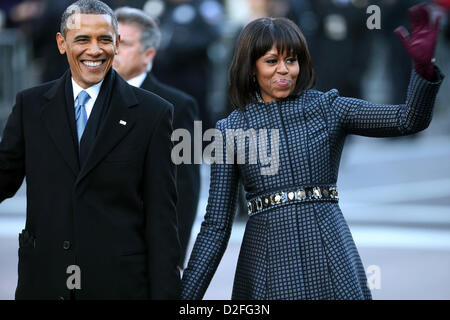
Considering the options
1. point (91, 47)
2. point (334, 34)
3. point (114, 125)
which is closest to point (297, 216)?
point (114, 125)

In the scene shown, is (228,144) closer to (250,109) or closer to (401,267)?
(250,109)

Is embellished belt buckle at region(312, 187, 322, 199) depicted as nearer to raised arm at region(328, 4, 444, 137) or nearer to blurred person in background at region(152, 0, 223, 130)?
raised arm at region(328, 4, 444, 137)

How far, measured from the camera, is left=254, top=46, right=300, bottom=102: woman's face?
445 centimetres

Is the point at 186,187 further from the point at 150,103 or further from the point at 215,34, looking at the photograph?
the point at 215,34

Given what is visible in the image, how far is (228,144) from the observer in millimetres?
4492

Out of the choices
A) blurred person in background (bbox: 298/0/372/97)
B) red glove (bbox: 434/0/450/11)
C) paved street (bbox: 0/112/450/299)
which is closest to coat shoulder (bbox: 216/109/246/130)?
paved street (bbox: 0/112/450/299)

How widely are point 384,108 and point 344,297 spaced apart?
0.72 m

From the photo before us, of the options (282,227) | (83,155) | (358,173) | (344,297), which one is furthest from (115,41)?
(358,173)

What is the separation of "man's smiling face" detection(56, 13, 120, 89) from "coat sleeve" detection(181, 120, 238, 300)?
55 centimetres

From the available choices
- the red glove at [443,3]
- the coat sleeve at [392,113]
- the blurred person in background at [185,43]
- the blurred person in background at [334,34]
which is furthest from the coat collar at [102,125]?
the red glove at [443,3]

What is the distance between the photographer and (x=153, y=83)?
236 inches

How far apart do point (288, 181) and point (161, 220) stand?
531mm

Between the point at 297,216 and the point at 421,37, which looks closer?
the point at 421,37
